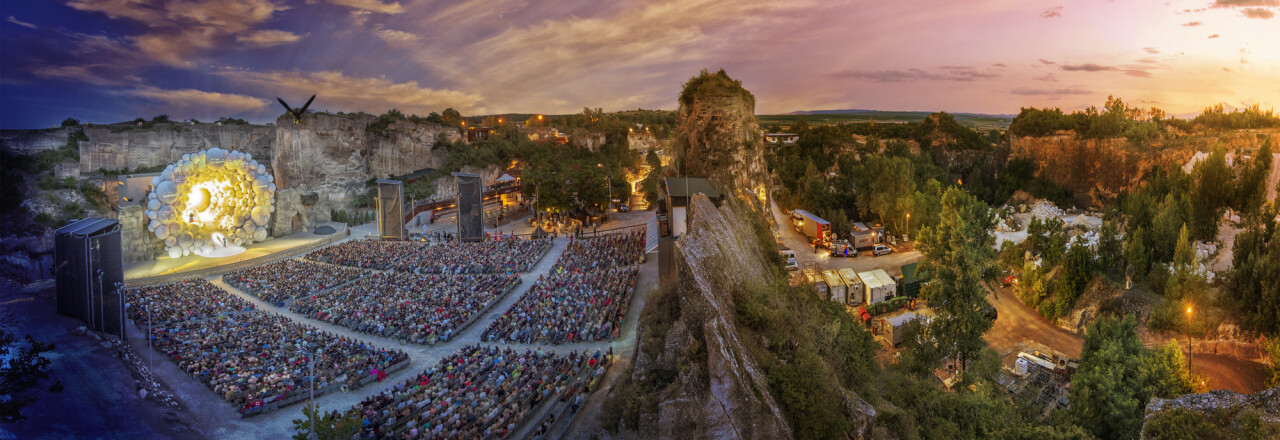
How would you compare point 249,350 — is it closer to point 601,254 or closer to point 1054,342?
point 601,254

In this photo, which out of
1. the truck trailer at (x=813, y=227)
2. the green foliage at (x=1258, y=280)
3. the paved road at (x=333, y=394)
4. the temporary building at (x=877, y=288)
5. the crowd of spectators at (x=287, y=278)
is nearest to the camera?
the paved road at (x=333, y=394)

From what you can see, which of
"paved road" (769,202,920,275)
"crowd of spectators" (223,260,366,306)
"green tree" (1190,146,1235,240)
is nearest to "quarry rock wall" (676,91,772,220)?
"paved road" (769,202,920,275)

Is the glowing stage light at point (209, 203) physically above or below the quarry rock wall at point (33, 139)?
below

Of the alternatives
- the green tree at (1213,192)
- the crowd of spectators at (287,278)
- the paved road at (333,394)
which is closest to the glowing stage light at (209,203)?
the crowd of spectators at (287,278)

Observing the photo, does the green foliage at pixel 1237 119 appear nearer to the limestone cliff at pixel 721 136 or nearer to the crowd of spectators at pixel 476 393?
the limestone cliff at pixel 721 136

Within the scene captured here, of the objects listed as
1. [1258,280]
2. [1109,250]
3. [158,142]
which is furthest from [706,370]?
[158,142]

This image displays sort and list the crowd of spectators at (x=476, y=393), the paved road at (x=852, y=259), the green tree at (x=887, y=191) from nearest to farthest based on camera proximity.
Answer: the crowd of spectators at (x=476, y=393) → the paved road at (x=852, y=259) → the green tree at (x=887, y=191)
